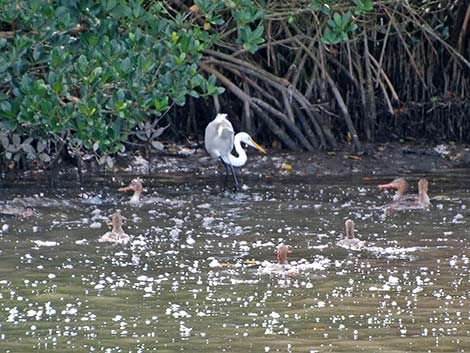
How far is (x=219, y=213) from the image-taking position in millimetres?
11164

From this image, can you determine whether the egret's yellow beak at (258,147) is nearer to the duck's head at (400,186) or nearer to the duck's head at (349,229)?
the duck's head at (400,186)

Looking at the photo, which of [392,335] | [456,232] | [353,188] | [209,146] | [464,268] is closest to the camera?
[392,335]

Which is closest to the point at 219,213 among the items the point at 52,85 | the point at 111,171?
the point at 52,85

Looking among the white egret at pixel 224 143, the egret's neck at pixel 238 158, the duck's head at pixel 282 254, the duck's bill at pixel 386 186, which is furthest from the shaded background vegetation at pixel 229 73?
the duck's head at pixel 282 254

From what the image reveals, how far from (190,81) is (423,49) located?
502 centimetres

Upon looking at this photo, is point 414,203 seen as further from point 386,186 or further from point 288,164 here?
point 288,164

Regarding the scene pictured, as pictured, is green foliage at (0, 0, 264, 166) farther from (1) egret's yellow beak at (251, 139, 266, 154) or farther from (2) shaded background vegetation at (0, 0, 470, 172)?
(1) egret's yellow beak at (251, 139, 266, 154)

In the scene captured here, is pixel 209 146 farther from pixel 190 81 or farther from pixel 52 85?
pixel 52 85

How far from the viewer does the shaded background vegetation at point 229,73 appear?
1085 centimetres

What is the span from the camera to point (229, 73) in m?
15.1

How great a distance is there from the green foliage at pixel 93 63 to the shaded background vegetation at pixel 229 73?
0.01m

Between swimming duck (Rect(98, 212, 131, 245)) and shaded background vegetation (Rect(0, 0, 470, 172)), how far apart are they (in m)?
1.56

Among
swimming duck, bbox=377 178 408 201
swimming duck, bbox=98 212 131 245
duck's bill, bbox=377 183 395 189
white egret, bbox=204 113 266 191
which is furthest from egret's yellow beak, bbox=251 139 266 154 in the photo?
swimming duck, bbox=98 212 131 245

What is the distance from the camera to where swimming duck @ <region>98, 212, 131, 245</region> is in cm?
947
